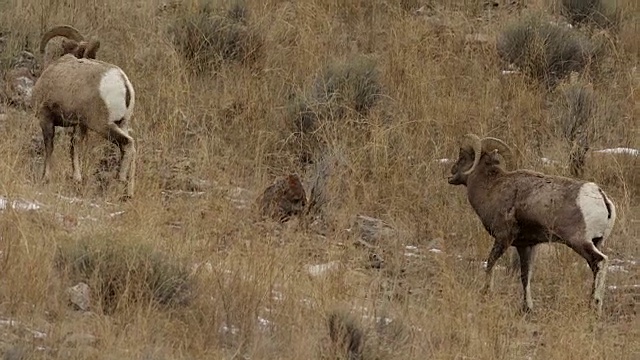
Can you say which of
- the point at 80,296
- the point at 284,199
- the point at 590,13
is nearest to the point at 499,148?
the point at 284,199

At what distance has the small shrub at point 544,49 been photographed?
46.1ft

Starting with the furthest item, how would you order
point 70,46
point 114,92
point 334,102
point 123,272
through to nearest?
point 334,102, point 70,46, point 114,92, point 123,272

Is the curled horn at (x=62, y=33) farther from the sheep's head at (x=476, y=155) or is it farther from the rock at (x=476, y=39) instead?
the rock at (x=476, y=39)

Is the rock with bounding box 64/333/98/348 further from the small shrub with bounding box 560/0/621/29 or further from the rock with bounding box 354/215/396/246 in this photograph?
the small shrub with bounding box 560/0/621/29

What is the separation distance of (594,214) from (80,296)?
3.56 metres

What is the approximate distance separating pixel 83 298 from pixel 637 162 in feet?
21.0

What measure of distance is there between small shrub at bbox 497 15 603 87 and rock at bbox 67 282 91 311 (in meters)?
7.48

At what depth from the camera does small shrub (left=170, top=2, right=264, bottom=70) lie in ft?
44.8

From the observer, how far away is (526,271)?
9.52 meters

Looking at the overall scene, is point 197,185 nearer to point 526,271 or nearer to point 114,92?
point 114,92

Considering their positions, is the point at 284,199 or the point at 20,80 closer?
the point at 284,199

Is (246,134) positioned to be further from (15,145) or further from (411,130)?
(15,145)

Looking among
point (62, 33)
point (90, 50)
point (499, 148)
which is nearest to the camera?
point (499, 148)

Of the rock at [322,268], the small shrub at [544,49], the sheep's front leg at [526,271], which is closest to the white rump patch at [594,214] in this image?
the sheep's front leg at [526,271]
